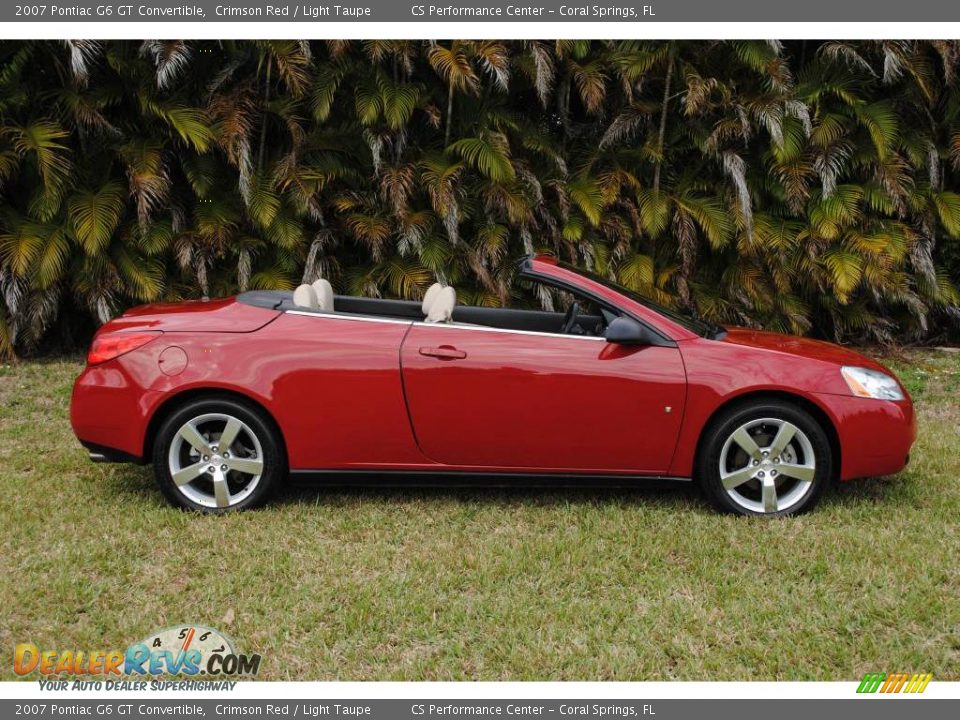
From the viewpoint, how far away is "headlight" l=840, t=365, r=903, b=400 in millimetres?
4332

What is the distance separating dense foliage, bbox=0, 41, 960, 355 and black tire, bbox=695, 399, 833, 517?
15.2 ft

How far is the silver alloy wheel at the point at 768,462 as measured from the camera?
4.29 meters

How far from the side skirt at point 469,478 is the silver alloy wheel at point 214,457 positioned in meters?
0.24

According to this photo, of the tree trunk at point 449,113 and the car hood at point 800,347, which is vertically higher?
the tree trunk at point 449,113

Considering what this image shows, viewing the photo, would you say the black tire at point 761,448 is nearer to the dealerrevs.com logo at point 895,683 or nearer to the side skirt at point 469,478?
the side skirt at point 469,478

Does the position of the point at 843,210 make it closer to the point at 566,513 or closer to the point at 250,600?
the point at 566,513

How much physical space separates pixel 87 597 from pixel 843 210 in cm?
810

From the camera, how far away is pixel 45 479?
498 cm

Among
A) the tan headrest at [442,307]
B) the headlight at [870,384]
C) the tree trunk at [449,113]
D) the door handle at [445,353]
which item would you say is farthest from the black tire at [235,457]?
the tree trunk at [449,113]

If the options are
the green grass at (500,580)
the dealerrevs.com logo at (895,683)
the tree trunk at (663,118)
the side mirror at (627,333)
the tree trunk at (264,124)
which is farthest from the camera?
the tree trunk at (663,118)

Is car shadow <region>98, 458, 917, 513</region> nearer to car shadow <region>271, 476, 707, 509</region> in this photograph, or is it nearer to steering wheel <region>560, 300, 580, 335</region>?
car shadow <region>271, 476, 707, 509</region>

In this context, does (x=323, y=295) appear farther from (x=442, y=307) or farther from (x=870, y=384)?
(x=870, y=384)

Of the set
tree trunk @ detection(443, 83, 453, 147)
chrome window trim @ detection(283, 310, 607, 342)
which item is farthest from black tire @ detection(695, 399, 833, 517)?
tree trunk @ detection(443, 83, 453, 147)

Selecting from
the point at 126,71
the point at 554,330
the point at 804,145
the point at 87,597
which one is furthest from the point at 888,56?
the point at 87,597
